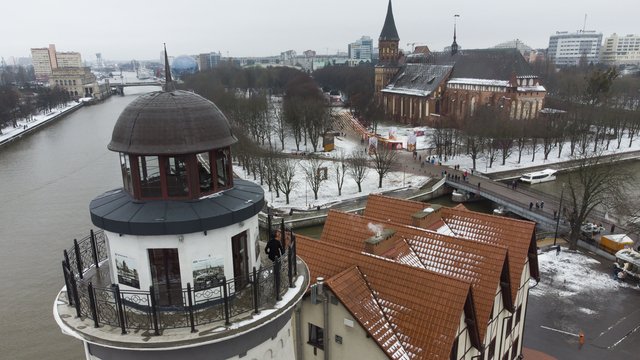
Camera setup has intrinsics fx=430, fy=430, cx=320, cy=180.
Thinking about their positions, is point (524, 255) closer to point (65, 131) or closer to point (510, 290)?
point (510, 290)

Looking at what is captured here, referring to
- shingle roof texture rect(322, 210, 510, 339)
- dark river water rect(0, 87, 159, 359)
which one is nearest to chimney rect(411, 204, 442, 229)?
shingle roof texture rect(322, 210, 510, 339)

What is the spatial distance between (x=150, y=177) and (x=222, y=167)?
50.4 inches

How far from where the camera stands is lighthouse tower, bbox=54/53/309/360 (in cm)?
654

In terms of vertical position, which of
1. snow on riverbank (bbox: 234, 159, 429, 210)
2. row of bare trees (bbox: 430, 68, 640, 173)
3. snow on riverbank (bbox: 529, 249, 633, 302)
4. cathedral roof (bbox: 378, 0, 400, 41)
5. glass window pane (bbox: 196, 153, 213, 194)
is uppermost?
cathedral roof (bbox: 378, 0, 400, 41)

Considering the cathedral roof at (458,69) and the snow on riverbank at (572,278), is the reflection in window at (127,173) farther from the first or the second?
the cathedral roof at (458,69)

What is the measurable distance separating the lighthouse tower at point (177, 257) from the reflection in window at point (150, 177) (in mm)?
17

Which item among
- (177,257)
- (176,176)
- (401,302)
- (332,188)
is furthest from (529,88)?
(177,257)

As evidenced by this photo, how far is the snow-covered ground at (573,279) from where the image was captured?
23672mm

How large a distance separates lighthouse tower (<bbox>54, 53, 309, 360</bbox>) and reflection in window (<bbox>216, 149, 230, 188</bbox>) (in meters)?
0.03

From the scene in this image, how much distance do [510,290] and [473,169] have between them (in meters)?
36.0

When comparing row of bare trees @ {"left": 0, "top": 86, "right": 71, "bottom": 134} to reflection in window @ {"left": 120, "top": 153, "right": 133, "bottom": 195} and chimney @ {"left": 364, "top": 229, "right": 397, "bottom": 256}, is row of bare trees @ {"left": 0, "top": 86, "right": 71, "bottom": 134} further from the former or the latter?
reflection in window @ {"left": 120, "top": 153, "right": 133, "bottom": 195}

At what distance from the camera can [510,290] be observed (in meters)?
14.8

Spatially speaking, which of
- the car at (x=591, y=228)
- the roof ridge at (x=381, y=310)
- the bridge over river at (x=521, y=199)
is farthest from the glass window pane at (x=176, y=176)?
the bridge over river at (x=521, y=199)

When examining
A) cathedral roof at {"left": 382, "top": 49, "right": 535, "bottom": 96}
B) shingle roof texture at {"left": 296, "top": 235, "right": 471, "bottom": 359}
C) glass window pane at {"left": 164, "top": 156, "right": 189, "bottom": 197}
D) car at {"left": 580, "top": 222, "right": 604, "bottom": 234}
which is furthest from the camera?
cathedral roof at {"left": 382, "top": 49, "right": 535, "bottom": 96}
